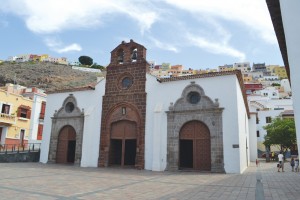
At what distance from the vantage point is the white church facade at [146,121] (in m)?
16.3

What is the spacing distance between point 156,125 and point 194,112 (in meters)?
2.71

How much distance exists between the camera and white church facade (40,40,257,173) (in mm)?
16344

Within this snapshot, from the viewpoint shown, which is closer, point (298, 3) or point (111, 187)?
point (298, 3)

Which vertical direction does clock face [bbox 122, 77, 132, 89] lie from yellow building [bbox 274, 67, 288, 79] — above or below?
below

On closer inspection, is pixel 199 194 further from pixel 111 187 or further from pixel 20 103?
pixel 20 103

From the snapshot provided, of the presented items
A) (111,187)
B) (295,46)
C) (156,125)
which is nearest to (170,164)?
(156,125)

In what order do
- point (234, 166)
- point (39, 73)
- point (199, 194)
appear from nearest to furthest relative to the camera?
point (199, 194) → point (234, 166) → point (39, 73)

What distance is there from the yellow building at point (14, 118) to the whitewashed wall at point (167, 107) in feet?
55.3

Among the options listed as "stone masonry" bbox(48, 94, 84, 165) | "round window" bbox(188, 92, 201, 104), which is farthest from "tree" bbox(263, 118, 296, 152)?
"stone masonry" bbox(48, 94, 84, 165)

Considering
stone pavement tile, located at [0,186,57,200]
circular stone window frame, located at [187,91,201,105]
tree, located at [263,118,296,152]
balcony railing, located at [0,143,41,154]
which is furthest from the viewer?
tree, located at [263,118,296,152]

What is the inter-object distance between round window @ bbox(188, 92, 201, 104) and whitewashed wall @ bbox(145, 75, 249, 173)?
0.66m

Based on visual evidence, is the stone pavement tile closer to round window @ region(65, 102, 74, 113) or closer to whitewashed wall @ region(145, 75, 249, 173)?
whitewashed wall @ region(145, 75, 249, 173)

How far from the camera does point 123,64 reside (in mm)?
20375

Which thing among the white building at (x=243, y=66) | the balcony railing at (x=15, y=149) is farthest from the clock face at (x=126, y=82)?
the white building at (x=243, y=66)
